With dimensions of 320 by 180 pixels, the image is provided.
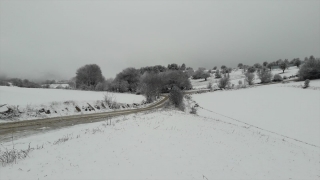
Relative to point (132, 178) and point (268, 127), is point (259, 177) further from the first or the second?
point (268, 127)

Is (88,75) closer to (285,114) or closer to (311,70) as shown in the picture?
(285,114)

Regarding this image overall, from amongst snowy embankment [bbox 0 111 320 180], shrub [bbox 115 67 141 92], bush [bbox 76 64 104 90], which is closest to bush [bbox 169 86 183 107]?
snowy embankment [bbox 0 111 320 180]

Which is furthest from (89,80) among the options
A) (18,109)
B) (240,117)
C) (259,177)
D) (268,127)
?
(259,177)

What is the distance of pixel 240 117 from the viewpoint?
40375 mm

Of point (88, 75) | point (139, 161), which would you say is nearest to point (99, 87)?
point (88, 75)

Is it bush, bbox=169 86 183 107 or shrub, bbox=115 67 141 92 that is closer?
bush, bbox=169 86 183 107

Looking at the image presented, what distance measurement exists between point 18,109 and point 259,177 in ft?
89.5

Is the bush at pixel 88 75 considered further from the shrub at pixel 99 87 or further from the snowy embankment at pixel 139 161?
the snowy embankment at pixel 139 161

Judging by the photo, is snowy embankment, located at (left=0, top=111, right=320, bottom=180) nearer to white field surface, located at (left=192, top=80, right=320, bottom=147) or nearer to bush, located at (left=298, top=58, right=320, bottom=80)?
white field surface, located at (left=192, top=80, right=320, bottom=147)

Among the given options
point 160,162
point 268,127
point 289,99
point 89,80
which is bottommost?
point 268,127

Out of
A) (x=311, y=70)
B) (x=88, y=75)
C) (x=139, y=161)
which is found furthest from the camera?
(x=311, y=70)

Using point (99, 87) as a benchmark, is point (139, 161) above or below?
below

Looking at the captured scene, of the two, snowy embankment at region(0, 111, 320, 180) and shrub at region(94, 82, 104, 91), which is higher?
shrub at region(94, 82, 104, 91)

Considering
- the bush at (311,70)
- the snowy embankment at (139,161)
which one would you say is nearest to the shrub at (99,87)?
the snowy embankment at (139,161)
